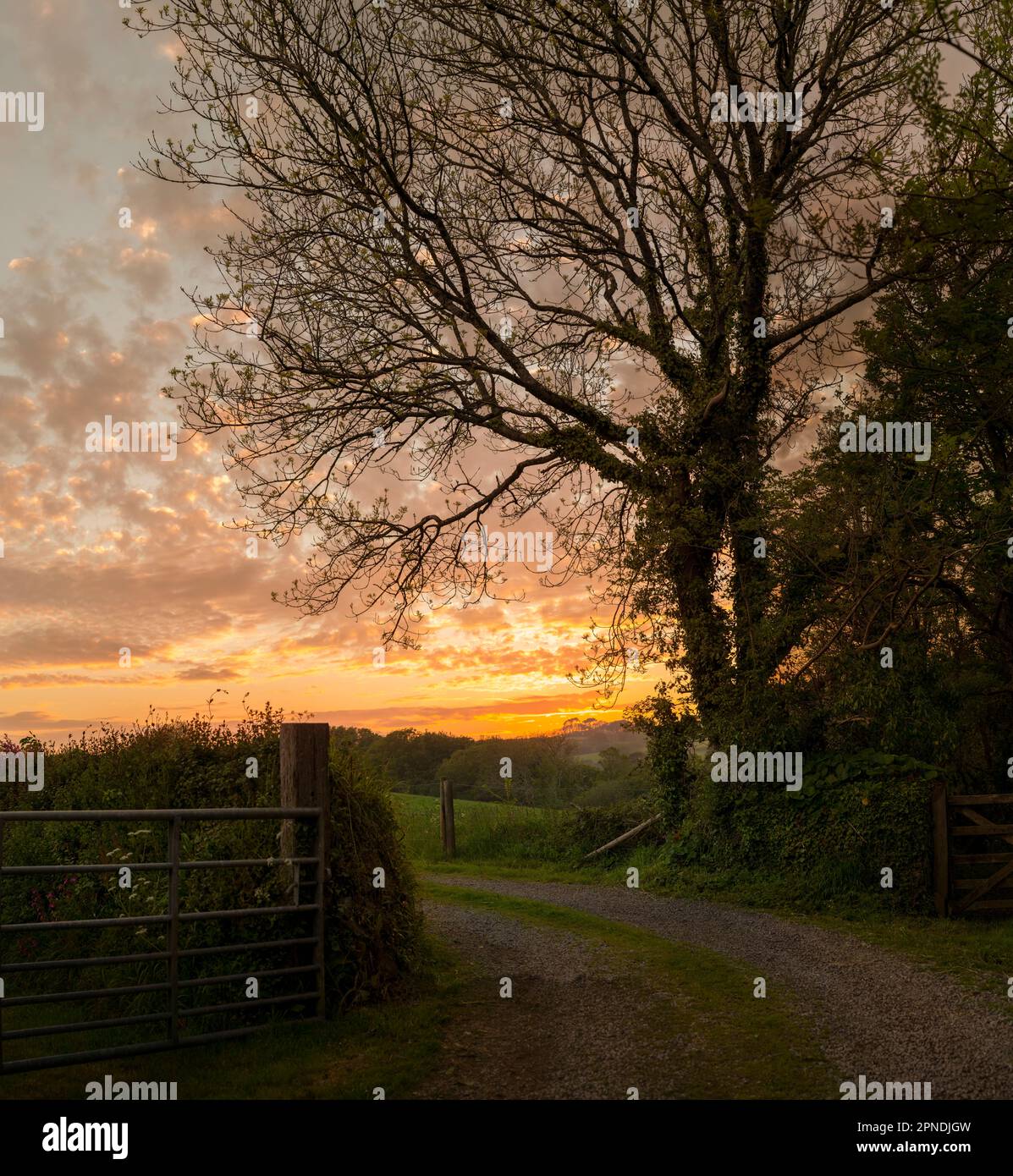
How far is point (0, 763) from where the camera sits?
45.1 ft

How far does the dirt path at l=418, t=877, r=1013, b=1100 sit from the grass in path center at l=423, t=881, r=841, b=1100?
0.68 ft

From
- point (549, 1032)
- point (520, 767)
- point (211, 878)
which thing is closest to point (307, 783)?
point (211, 878)

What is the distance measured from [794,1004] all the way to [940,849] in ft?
19.1

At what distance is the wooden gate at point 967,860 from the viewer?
1370cm

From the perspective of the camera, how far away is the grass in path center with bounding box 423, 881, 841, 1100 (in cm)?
706

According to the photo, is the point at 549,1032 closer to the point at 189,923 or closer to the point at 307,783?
the point at 307,783

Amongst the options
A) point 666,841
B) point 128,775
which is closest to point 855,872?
point 666,841

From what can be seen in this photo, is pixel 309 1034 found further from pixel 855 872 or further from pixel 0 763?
pixel 855 872

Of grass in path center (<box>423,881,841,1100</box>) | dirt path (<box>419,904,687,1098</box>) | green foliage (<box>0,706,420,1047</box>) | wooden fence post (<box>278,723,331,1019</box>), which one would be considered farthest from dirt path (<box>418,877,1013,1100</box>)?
wooden fence post (<box>278,723,331,1019</box>)

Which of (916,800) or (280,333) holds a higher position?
(280,333)

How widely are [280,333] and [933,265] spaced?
11086 mm

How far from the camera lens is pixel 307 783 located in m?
9.06

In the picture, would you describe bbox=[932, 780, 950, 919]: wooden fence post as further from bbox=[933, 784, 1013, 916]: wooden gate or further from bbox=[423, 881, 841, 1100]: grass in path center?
bbox=[423, 881, 841, 1100]: grass in path center
